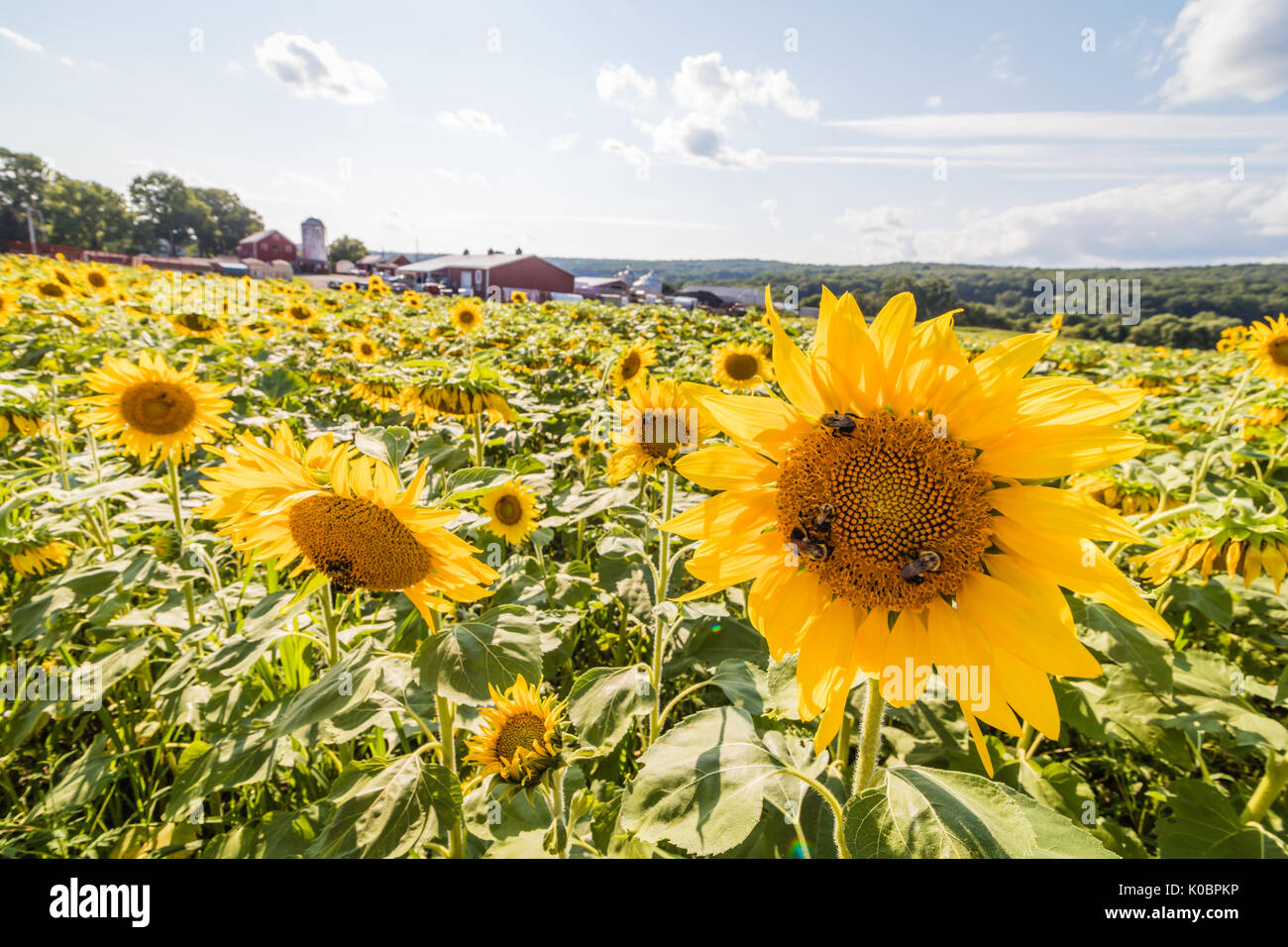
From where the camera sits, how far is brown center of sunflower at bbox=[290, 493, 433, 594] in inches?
61.1

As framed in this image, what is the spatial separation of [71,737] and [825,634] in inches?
152

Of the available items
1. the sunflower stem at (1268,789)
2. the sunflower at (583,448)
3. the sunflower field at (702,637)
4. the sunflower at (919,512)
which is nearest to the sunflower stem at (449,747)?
the sunflower field at (702,637)

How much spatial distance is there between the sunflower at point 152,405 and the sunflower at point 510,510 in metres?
1.47

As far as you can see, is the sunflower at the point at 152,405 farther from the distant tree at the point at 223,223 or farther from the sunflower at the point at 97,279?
the distant tree at the point at 223,223

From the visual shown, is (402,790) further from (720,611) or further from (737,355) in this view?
(737,355)

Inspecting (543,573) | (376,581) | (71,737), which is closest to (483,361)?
(543,573)

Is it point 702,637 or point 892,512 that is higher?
point 892,512

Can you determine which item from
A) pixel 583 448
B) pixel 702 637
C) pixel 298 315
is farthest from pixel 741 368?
pixel 298 315

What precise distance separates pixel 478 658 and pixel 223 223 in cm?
11135

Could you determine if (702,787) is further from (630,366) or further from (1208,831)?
(630,366)

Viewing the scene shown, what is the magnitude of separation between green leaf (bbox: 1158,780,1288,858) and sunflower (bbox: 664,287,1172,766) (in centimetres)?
150

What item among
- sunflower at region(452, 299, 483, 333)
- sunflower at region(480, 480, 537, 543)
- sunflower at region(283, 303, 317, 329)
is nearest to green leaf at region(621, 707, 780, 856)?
sunflower at region(480, 480, 537, 543)

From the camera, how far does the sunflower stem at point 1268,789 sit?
6.42 ft

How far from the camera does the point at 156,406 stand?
3098mm
